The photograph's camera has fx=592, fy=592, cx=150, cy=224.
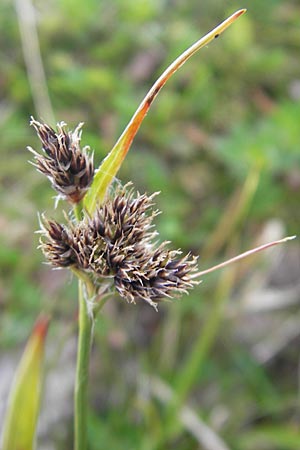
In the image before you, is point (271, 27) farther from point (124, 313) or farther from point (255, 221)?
point (124, 313)

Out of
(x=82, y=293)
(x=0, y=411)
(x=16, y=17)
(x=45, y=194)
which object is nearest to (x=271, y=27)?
(x=16, y=17)

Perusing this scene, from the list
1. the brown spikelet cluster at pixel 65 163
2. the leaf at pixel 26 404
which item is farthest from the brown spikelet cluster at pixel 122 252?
the leaf at pixel 26 404

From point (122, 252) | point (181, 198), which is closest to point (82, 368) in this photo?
point (122, 252)

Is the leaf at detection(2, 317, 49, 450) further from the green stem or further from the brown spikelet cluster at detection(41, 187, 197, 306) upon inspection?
the brown spikelet cluster at detection(41, 187, 197, 306)

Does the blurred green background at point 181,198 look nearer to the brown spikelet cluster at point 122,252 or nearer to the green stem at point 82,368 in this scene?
the green stem at point 82,368

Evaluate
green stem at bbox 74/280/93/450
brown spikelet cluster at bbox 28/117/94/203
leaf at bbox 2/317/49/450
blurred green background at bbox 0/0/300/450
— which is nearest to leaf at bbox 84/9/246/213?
brown spikelet cluster at bbox 28/117/94/203

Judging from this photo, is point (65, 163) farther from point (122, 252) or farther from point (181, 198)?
point (181, 198)
